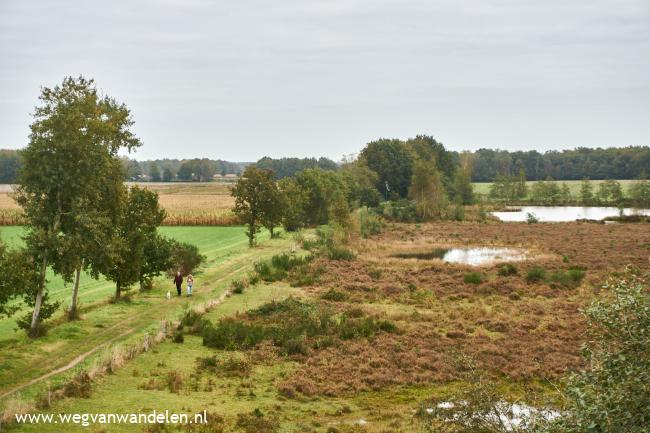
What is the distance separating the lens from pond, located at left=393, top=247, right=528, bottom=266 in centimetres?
6474

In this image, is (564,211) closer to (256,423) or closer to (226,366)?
(226,366)

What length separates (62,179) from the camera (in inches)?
1094

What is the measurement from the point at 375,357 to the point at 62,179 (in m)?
17.0

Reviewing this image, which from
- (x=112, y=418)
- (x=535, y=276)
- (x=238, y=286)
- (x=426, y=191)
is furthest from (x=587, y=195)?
(x=112, y=418)

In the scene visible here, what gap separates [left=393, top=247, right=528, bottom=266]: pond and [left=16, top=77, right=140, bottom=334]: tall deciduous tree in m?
41.9

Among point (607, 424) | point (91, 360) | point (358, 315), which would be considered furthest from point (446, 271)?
point (607, 424)

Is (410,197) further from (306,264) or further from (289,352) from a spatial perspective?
(289,352)

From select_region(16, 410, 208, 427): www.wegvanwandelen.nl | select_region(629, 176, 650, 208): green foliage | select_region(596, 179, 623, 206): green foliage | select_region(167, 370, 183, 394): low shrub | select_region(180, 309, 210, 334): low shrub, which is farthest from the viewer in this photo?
select_region(596, 179, 623, 206): green foliage

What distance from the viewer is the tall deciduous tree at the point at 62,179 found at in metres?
27.4

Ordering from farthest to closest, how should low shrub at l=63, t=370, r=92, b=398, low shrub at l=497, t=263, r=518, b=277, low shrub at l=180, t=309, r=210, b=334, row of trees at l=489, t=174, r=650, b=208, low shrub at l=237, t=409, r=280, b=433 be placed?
row of trees at l=489, t=174, r=650, b=208 → low shrub at l=497, t=263, r=518, b=277 → low shrub at l=180, t=309, r=210, b=334 → low shrub at l=63, t=370, r=92, b=398 → low shrub at l=237, t=409, r=280, b=433

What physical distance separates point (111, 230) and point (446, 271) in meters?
32.9

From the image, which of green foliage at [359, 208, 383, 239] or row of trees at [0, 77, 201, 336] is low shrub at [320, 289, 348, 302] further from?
green foliage at [359, 208, 383, 239]

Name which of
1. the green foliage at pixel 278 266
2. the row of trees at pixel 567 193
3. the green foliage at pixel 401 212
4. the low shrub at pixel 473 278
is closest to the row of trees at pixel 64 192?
the green foliage at pixel 278 266

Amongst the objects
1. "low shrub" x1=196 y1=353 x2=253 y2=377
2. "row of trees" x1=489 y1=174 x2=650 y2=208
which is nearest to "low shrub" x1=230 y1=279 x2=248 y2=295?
"low shrub" x1=196 y1=353 x2=253 y2=377
